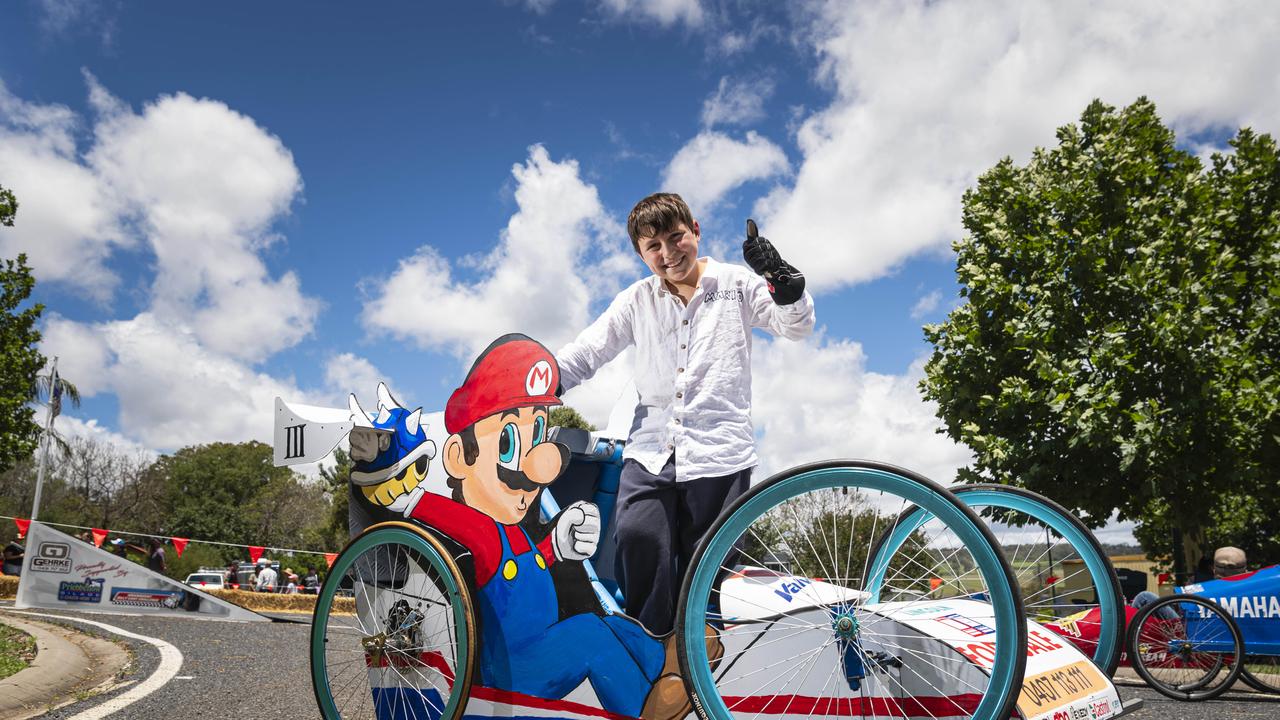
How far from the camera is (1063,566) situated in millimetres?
2102

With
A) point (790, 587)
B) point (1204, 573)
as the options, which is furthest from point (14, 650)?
point (1204, 573)

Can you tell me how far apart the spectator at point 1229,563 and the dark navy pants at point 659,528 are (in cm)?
715

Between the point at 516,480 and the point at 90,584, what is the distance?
1476cm

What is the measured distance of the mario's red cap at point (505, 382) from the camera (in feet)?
8.39

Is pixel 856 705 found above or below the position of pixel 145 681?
above

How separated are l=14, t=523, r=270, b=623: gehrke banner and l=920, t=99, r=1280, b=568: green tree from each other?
45.6ft

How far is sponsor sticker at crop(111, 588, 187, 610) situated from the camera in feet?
43.8

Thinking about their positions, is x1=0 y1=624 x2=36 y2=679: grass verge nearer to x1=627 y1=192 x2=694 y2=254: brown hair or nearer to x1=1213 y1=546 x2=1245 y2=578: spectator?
x1=627 y1=192 x2=694 y2=254: brown hair

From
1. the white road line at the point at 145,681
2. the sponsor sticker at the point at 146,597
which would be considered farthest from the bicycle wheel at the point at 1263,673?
the sponsor sticker at the point at 146,597

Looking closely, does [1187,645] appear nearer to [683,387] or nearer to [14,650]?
[683,387]

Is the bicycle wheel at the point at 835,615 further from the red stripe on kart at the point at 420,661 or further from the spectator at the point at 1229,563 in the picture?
the spectator at the point at 1229,563

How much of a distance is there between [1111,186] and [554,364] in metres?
13.9

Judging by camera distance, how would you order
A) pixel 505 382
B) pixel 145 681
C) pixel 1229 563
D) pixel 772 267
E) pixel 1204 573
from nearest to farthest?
pixel 772 267 → pixel 505 382 → pixel 145 681 → pixel 1229 563 → pixel 1204 573

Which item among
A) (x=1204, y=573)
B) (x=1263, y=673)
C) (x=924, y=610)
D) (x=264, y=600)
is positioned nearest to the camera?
(x=924, y=610)
